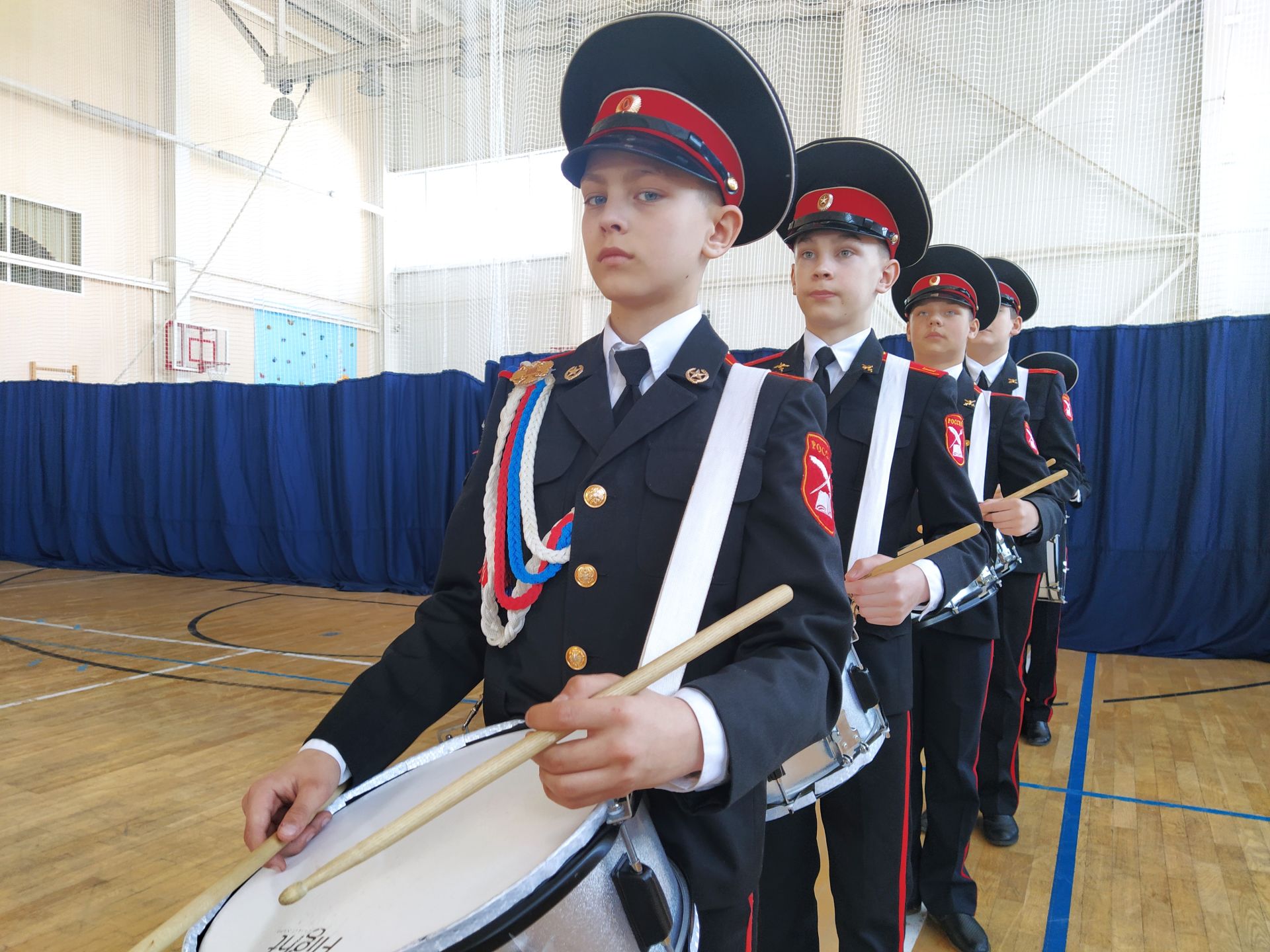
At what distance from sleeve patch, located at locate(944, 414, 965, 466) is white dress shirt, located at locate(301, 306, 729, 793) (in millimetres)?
804

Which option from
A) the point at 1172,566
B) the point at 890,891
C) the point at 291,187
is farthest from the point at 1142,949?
the point at 291,187

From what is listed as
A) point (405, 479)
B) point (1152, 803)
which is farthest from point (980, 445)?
point (405, 479)

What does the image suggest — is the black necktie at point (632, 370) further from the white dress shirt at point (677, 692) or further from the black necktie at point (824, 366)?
the black necktie at point (824, 366)

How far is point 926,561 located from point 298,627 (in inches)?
208

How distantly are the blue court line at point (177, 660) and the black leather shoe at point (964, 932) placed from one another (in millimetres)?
3060

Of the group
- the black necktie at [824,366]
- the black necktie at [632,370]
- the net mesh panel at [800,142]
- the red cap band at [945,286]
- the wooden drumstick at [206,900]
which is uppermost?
the net mesh panel at [800,142]

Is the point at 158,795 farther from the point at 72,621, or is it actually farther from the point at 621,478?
the point at 72,621

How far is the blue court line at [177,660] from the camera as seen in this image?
454 centimetres

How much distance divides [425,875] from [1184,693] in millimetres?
5102

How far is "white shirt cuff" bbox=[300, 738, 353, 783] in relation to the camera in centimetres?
89

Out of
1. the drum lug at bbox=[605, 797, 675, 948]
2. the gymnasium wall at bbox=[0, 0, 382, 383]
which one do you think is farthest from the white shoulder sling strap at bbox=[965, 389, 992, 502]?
the gymnasium wall at bbox=[0, 0, 382, 383]

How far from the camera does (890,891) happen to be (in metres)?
1.60

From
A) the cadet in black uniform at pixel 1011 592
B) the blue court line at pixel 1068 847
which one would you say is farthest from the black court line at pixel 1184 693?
the cadet in black uniform at pixel 1011 592

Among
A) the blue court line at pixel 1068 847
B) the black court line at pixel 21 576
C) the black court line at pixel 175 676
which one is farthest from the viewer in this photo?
the black court line at pixel 21 576
